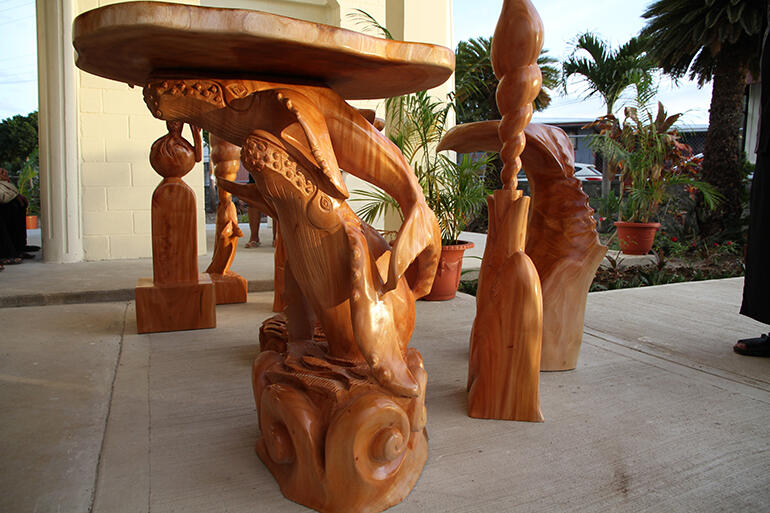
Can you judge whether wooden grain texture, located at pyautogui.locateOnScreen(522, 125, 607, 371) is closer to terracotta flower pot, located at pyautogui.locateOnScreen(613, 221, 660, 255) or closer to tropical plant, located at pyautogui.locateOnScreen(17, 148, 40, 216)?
terracotta flower pot, located at pyautogui.locateOnScreen(613, 221, 660, 255)

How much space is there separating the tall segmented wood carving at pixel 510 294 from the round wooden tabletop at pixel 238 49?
0.91ft

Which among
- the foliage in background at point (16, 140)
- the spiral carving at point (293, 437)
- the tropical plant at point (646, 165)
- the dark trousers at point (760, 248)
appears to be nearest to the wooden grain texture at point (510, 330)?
the spiral carving at point (293, 437)

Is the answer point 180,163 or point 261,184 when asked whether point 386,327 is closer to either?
point 261,184

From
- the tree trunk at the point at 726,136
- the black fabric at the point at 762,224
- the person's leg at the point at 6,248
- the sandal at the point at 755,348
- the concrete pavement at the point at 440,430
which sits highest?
the tree trunk at the point at 726,136

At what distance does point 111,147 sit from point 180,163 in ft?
8.82

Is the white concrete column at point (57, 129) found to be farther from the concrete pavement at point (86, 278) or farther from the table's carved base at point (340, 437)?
the table's carved base at point (340, 437)

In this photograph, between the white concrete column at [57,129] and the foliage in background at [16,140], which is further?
the foliage in background at [16,140]

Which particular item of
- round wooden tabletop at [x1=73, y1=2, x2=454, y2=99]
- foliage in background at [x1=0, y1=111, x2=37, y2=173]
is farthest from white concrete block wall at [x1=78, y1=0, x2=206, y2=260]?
foliage in background at [x1=0, y1=111, x2=37, y2=173]

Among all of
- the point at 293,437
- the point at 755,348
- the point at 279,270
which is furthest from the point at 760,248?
the point at 279,270

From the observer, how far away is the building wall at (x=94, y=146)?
4430mm

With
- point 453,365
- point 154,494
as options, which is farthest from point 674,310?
point 154,494

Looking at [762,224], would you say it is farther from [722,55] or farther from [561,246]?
[722,55]

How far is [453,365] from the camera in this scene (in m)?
2.04

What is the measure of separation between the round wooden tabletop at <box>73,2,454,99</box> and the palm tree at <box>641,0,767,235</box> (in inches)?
285
